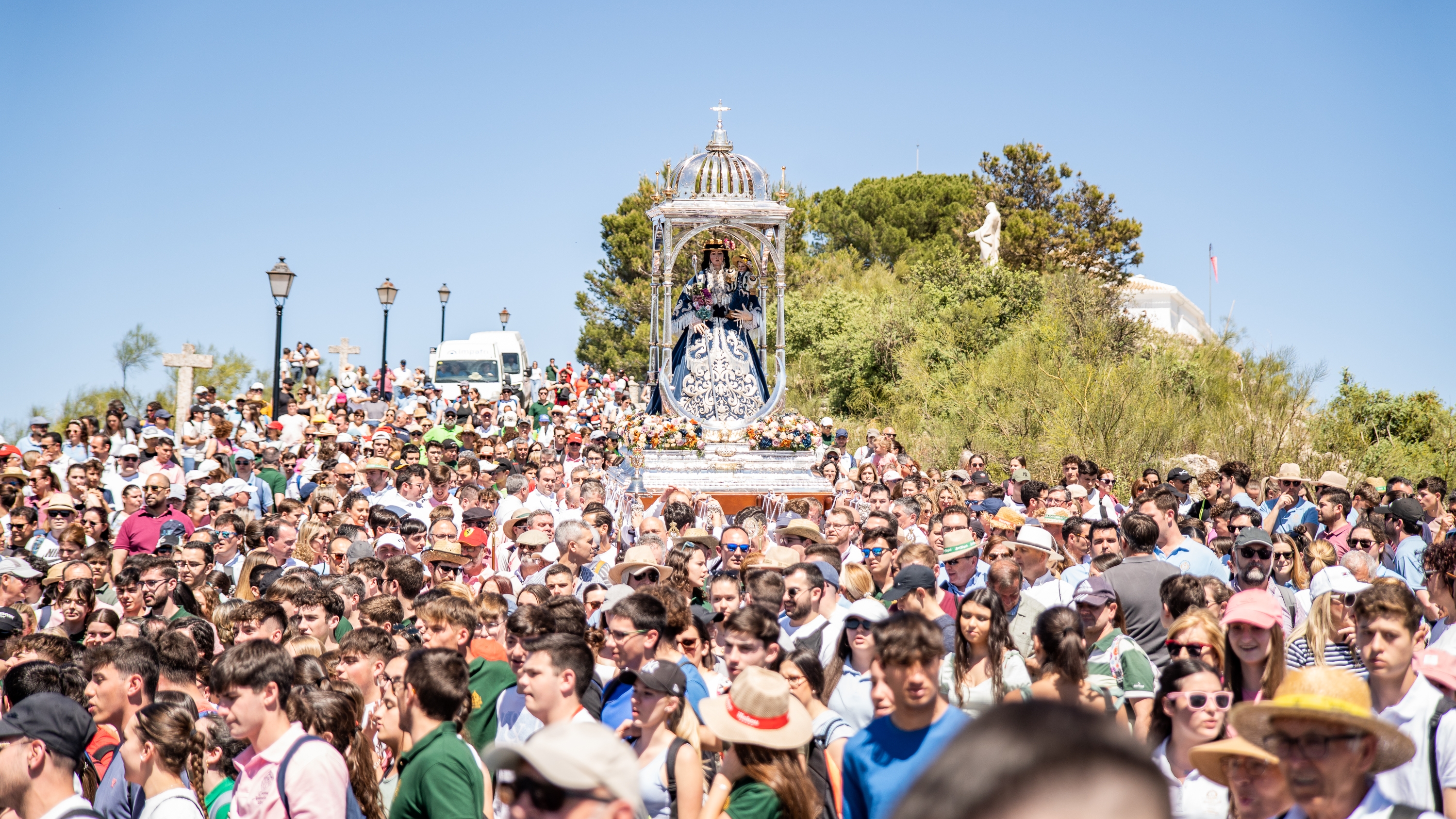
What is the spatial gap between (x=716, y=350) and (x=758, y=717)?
641 inches

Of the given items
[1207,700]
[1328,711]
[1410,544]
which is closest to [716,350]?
[1410,544]

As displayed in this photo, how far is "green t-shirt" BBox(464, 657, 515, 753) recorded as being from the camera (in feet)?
19.3

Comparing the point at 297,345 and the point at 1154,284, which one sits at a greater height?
the point at 1154,284

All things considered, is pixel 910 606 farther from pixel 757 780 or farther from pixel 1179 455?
pixel 1179 455

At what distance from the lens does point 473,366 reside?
3588 cm

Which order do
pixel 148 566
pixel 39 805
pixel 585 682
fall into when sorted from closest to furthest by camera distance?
pixel 39 805 < pixel 585 682 < pixel 148 566

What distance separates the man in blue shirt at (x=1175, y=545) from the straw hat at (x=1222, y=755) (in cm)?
454

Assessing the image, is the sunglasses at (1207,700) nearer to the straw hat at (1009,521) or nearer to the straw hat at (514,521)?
the straw hat at (1009,521)

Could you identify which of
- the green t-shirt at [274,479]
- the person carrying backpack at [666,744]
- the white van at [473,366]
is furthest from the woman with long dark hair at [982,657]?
the white van at [473,366]

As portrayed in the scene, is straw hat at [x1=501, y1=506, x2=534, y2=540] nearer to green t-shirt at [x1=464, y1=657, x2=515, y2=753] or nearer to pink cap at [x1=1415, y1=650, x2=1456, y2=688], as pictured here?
green t-shirt at [x1=464, y1=657, x2=515, y2=753]

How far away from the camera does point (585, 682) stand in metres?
5.07

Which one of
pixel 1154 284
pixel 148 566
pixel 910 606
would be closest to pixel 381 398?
pixel 148 566

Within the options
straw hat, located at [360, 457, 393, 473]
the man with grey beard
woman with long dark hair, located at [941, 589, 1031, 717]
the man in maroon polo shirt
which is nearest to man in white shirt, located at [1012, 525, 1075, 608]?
the man with grey beard

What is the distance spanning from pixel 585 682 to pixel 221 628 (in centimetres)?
324
